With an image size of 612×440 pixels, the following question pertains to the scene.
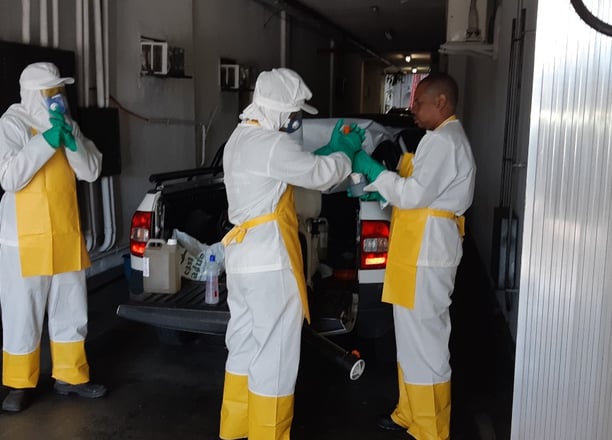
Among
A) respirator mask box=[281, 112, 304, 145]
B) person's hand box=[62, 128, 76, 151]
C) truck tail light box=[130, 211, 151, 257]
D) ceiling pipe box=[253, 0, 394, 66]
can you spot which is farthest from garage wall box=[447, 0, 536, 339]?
ceiling pipe box=[253, 0, 394, 66]

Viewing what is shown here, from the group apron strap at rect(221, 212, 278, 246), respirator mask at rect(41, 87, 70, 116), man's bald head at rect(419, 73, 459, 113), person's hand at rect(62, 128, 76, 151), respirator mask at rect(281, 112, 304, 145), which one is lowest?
apron strap at rect(221, 212, 278, 246)

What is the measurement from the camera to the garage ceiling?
11.0m

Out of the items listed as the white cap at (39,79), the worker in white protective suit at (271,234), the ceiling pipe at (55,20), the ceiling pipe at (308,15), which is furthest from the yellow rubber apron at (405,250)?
the ceiling pipe at (308,15)

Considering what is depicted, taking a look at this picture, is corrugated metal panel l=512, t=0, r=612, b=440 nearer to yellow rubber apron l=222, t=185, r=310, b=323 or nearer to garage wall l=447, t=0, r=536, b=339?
yellow rubber apron l=222, t=185, r=310, b=323

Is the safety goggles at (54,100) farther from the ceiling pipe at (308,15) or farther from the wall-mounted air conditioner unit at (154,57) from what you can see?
the ceiling pipe at (308,15)

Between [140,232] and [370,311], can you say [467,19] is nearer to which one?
[370,311]

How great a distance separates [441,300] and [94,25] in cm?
Result: 419

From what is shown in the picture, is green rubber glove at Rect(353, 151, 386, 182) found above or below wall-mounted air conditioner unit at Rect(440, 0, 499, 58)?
below

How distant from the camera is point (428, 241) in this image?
121 inches

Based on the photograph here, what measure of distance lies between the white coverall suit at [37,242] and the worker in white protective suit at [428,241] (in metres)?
1.58

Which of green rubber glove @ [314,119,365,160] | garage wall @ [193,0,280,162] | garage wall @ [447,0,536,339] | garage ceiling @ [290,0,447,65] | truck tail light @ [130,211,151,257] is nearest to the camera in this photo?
green rubber glove @ [314,119,365,160]

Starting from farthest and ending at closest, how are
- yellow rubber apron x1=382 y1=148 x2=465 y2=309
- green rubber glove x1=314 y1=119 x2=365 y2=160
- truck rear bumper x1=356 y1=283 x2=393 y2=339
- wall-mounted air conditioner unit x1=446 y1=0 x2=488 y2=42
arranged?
wall-mounted air conditioner unit x1=446 y1=0 x2=488 y2=42, truck rear bumper x1=356 y1=283 x2=393 y2=339, green rubber glove x1=314 y1=119 x2=365 y2=160, yellow rubber apron x1=382 y1=148 x2=465 y2=309

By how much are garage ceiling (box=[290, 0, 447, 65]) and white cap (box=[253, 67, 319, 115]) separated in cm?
826

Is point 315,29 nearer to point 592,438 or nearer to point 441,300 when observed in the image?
point 441,300
